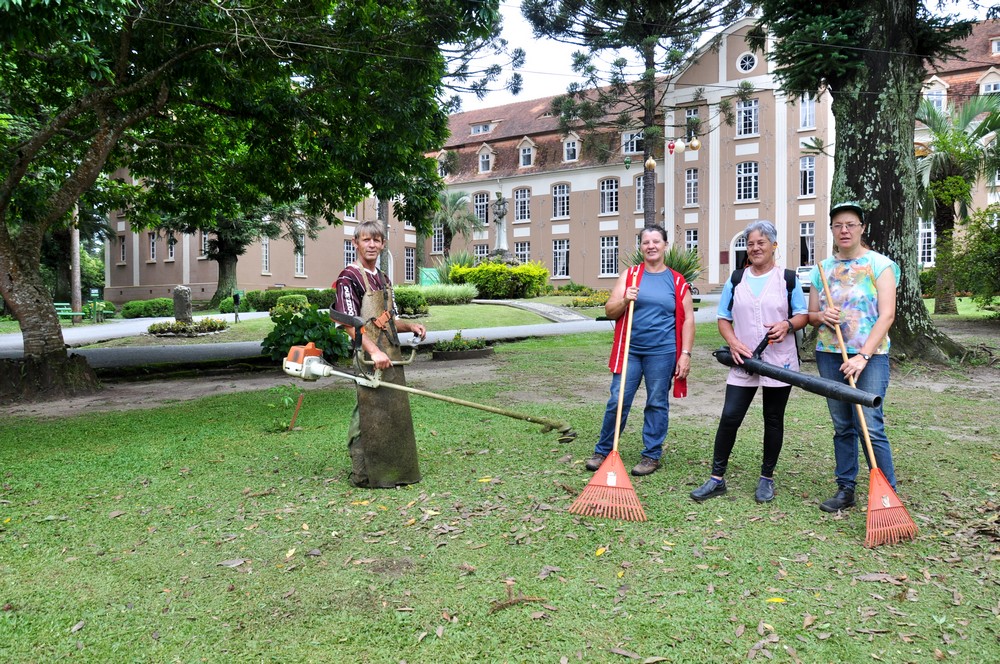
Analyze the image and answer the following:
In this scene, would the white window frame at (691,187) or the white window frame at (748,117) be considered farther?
the white window frame at (691,187)

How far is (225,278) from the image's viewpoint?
1264 inches

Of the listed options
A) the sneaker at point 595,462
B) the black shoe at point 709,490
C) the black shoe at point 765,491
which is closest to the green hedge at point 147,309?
the sneaker at point 595,462

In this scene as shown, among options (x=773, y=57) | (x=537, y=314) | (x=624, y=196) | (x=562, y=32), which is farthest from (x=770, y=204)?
(x=773, y=57)

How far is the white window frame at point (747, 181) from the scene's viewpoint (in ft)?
118

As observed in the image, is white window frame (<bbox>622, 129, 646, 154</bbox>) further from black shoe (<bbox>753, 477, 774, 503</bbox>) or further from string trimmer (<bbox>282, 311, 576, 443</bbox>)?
string trimmer (<bbox>282, 311, 576, 443</bbox>)

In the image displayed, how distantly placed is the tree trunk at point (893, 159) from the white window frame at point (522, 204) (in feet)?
117

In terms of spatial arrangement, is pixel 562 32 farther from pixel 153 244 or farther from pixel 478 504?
pixel 478 504

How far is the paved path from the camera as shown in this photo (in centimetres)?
1303

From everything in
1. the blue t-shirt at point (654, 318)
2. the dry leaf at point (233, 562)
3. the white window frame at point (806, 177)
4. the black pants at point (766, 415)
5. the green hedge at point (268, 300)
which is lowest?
the dry leaf at point (233, 562)

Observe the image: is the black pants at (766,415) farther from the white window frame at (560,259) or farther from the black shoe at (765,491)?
the white window frame at (560,259)

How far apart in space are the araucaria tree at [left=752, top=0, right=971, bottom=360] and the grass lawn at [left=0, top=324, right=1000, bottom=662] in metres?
4.43

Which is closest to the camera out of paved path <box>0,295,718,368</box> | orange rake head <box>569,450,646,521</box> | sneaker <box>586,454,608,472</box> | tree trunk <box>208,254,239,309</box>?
orange rake head <box>569,450,646,521</box>

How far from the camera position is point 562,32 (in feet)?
96.0

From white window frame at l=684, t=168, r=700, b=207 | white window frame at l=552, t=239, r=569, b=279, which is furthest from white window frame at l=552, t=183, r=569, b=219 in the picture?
white window frame at l=684, t=168, r=700, b=207
